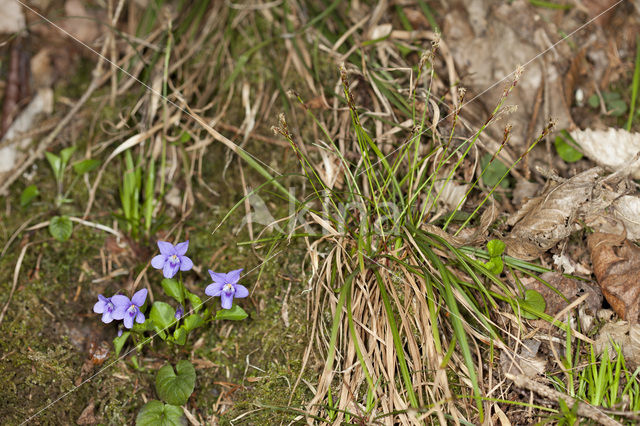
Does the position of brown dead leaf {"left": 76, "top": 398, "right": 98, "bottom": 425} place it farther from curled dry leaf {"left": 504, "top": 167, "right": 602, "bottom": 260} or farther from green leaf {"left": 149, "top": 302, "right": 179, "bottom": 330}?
curled dry leaf {"left": 504, "top": 167, "right": 602, "bottom": 260}

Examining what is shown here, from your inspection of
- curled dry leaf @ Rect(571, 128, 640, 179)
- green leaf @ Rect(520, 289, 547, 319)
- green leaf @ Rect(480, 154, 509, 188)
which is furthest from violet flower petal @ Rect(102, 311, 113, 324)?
curled dry leaf @ Rect(571, 128, 640, 179)

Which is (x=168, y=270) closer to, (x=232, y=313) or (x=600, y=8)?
(x=232, y=313)

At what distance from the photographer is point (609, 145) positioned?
2467 millimetres

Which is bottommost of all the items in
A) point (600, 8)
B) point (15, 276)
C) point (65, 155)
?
point (15, 276)

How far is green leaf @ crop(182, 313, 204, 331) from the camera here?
6.82ft

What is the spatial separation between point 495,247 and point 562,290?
0.40 m

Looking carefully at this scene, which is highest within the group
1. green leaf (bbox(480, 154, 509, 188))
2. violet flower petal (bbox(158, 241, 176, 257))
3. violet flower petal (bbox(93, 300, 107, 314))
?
green leaf (bbox(480, 154, 509, 188))

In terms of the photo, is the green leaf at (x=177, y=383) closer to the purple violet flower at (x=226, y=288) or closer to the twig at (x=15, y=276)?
the purple violet flower at (x=226, y=288)

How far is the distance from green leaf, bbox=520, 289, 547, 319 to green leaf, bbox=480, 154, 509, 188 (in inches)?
25.9

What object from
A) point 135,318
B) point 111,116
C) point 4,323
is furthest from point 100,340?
point 111,116

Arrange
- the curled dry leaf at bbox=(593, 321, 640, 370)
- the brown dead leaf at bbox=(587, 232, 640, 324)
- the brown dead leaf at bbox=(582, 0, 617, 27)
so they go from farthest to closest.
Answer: the brown dead leaf at bbox=(582, 0, 617, 27)
the brown dead leaf at bbox=(587, 232, 640, 324)
the curled dry leaf at bbox=(593, 321, 640, 370)

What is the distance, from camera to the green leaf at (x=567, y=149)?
250 centimetres

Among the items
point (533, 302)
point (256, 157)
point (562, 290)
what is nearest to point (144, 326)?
point (256, 157)

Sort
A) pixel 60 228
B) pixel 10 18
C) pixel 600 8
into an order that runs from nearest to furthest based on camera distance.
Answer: pixel 60 228, pixel 600 8, pixel 10 18
